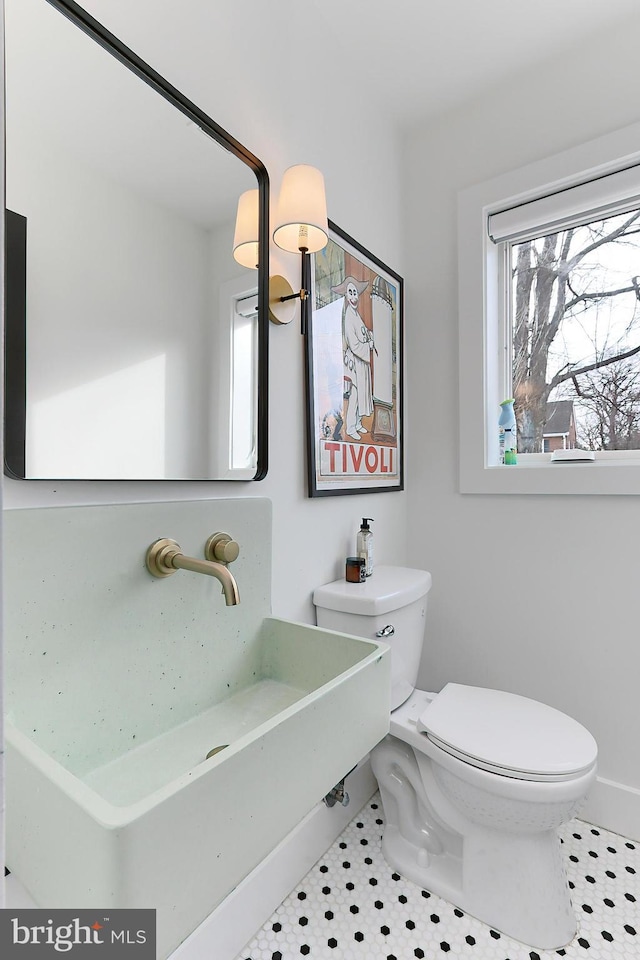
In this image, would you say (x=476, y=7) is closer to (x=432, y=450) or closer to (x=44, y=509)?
(x=432, y=450)

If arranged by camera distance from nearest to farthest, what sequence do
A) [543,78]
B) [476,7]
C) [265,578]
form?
[265,578] → [476,7] → [543,78]

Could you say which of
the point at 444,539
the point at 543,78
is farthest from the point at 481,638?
the point at 543,78

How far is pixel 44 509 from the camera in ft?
2.73

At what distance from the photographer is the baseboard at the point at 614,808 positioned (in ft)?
4.94

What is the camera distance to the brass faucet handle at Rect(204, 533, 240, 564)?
3.41ft

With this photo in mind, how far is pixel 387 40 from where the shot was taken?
5.17 feet

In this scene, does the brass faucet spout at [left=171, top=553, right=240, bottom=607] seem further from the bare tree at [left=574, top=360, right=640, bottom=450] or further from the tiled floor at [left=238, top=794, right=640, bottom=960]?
the bare tree at [left=574, top=360, right=640, bottom=450]

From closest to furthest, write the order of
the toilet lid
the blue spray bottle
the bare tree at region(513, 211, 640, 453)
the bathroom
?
the toilet lid, the bathroom, the bare tree at region(513, 211, 640, 453), the blue spray bottle

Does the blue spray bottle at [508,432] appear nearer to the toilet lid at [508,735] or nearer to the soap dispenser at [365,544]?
the soap dispenser at [365,544]

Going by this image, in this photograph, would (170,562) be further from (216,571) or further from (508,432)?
(508,432)

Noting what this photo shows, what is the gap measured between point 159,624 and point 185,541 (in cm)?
17

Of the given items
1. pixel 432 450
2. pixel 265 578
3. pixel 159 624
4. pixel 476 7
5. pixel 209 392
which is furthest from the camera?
pixel 432 450

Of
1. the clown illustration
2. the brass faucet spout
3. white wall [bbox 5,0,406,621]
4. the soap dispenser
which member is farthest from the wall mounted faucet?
the clown illustration

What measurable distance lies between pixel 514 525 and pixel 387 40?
5.20ft
